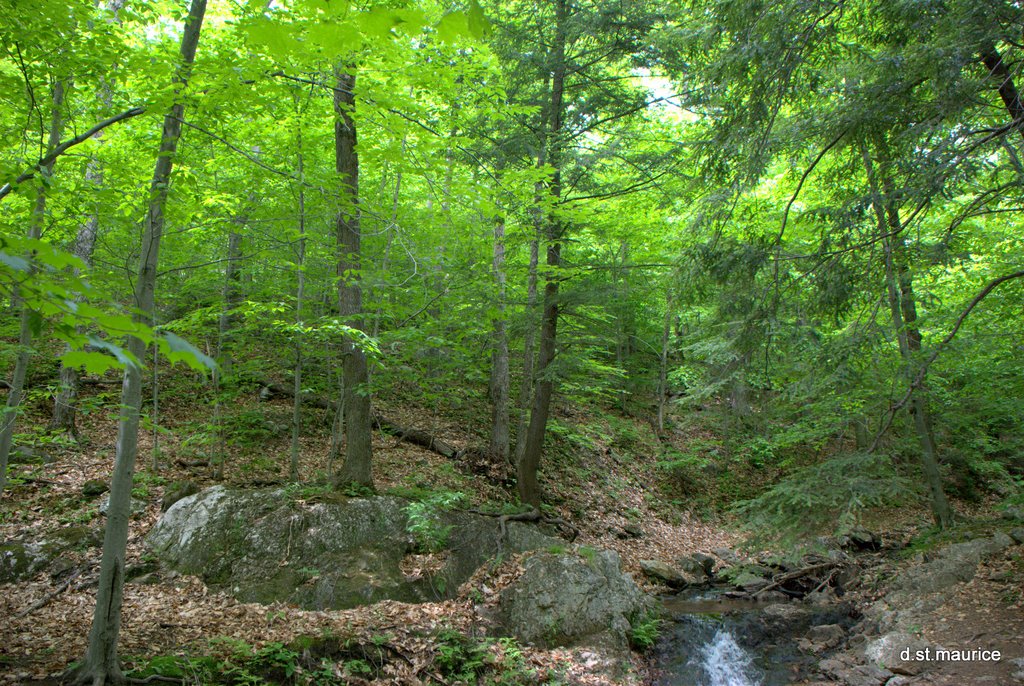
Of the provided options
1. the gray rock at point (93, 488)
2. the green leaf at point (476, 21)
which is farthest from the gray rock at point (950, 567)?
the gray rock at point (93, 488)

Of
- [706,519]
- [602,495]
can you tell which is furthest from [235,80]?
[706,519]

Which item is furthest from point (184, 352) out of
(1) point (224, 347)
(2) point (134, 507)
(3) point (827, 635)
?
(3) point (827, 635)

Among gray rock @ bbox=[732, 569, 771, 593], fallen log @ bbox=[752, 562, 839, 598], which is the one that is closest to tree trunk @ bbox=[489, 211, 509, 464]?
gray rock @ bbox=[732, 569, 771, 593]

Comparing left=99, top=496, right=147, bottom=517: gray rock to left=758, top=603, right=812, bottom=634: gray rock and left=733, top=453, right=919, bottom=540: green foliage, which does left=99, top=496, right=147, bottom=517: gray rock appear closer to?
left=733, top=453, right=919, bottom=540: green foliage

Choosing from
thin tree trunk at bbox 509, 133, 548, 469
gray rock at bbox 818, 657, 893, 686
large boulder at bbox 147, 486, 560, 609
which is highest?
thin tree trunk at bbox 509, 133, 548, 469

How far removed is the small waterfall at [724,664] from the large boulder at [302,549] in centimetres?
300

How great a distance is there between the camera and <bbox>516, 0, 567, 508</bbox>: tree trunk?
1043 centimetres

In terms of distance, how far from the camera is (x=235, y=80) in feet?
15.6

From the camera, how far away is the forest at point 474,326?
4.84 metres

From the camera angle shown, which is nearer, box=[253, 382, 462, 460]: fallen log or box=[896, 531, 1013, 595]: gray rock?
box=[896, 531, 1013, 595]: gray rock

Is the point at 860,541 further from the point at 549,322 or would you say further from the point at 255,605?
the point at 255,605

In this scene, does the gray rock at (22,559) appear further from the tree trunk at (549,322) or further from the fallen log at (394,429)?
the tree trunk at (549,322)

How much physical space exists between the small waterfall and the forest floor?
0.76 metres

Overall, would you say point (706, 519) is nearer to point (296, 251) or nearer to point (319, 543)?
point (319, 543)
